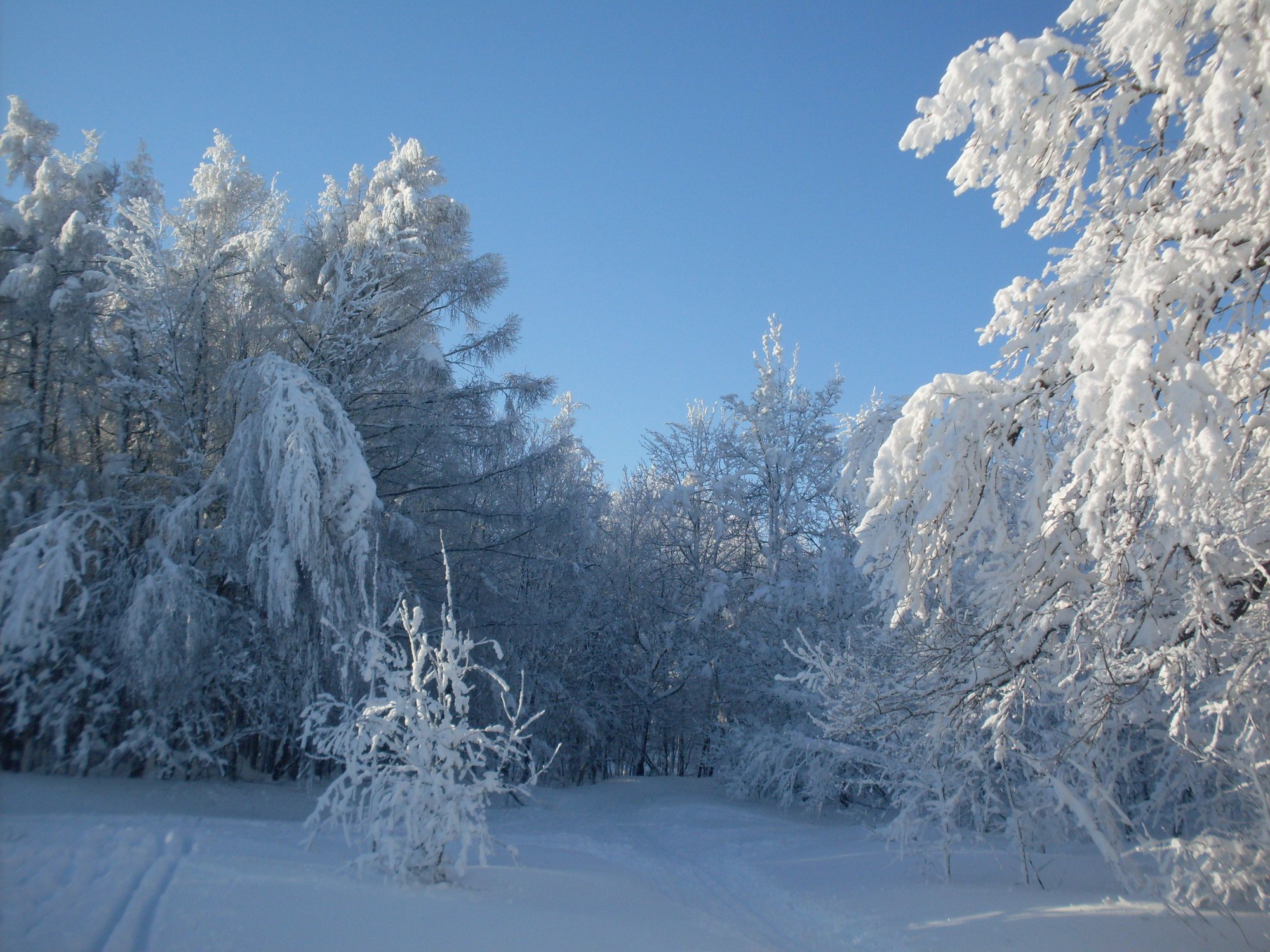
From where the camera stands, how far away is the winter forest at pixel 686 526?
4.16m

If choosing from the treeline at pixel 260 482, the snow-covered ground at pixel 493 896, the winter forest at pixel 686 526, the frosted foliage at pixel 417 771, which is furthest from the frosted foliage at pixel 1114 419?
the treeline at pixel 260 482

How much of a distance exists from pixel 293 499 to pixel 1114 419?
30.5ft

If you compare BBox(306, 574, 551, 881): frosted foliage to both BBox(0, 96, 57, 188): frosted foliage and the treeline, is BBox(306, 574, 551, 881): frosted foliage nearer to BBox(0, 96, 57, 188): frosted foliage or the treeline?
the treeline

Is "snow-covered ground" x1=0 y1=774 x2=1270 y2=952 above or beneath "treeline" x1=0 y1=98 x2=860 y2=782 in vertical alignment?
beneath

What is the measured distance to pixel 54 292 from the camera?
10.4 m

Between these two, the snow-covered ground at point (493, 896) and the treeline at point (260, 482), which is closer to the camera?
the snow-covered ground at point (493, 896)

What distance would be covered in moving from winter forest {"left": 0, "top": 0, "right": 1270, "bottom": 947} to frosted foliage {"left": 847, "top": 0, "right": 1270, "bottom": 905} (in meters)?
0.03

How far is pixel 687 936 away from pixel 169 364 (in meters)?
10.5

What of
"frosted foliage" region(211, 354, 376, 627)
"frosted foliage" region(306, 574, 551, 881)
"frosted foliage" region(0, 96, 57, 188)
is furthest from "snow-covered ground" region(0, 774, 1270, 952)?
"frosted foliage" region(0, 96, 57, 188)

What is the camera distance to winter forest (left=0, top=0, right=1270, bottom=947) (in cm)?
416

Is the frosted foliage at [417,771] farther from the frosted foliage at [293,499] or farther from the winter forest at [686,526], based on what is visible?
the frosted foliage at [293,499]

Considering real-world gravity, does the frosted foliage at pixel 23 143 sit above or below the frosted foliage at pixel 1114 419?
above

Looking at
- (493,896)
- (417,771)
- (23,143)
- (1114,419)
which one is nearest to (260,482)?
(417,771)

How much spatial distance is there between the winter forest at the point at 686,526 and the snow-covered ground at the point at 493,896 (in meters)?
0.41
